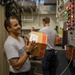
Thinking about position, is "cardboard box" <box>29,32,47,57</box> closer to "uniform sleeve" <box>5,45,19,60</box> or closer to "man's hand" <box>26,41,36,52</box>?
"man's hand" <box>26,41,36,52</box>

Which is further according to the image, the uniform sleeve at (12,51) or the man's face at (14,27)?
the man's face at (14,27)

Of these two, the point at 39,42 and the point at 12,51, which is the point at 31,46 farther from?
the point at 12,51

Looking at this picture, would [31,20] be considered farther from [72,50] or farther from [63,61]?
[72,50]

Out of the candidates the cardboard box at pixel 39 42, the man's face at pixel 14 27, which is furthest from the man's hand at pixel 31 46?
the man's face at pixel 14 27

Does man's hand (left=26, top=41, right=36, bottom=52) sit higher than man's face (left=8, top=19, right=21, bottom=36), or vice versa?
man's face (left=8, top=19, right=21, bottom=36)

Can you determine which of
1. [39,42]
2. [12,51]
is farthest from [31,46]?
[12,51]

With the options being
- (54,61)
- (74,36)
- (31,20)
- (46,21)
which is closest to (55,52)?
(54,61)

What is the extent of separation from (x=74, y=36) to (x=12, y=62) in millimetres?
745

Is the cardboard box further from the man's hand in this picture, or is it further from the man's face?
the man's face

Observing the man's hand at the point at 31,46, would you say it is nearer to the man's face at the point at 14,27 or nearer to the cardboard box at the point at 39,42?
the cardboard box at the point at 39,42

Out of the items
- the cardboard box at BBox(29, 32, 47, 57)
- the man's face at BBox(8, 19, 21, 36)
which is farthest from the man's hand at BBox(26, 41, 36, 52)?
the man's face at BBox(8, 19, 21, 36)

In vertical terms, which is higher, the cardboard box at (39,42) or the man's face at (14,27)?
the man's face at (14,27)

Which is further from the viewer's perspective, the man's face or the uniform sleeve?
the man's face

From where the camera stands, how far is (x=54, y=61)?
3557mm
